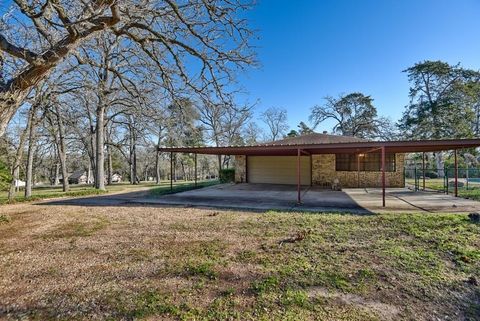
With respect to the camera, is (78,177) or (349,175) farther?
(78,177)

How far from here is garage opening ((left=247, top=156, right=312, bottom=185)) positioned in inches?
603

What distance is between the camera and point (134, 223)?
5.99 m

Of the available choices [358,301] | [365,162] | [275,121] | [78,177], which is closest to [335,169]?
[365,162]

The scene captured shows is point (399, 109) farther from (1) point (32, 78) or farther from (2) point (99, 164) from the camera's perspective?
(1) point (32, 78)

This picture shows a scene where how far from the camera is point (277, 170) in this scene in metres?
16.2


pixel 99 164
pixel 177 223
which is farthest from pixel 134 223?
pixel 99 164

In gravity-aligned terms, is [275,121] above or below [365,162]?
above

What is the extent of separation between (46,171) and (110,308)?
5035 cm

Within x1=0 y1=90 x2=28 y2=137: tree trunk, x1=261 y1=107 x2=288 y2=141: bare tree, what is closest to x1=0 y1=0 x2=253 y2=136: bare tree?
x1=0 y1=90 x2=28 y2=137: tree trunk

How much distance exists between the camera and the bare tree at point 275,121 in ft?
119

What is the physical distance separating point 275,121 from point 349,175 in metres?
23.4

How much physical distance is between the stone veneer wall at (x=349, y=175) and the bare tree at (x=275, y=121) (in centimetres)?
2201

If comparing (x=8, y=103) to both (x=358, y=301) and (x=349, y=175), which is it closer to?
(x=358, y=301)

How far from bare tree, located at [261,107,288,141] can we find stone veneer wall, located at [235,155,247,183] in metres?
20.2
